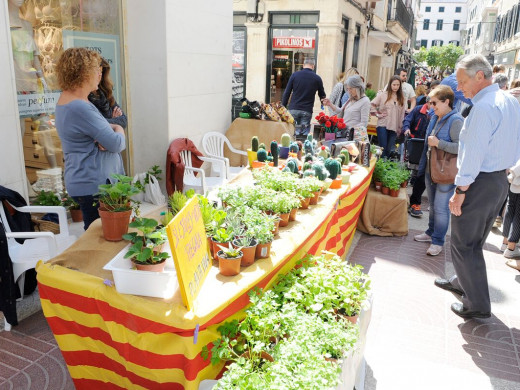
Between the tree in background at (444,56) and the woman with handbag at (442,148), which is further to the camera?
the tree in background at (444,56)

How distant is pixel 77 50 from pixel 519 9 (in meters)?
27.1

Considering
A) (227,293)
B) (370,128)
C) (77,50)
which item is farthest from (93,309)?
(370,128)

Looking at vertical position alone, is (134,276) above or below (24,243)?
above

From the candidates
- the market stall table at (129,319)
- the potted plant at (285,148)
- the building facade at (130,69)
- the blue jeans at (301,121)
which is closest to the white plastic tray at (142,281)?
the market stall table at (129,319)

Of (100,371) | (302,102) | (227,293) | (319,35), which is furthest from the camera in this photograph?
(319,35)

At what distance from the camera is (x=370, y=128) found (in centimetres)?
813

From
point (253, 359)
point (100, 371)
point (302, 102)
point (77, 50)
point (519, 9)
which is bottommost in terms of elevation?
point (100, 371)

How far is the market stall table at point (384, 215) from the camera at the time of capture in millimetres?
5301

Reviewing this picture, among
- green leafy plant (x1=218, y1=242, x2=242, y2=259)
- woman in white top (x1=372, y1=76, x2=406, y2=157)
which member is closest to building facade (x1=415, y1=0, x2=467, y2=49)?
woman in white top (x1=372, y1=76, x2=406, y2=157)

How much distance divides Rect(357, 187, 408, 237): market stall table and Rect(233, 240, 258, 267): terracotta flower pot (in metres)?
3.28

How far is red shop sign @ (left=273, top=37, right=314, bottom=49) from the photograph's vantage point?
1302 cm

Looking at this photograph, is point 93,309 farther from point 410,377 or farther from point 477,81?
point 477,81

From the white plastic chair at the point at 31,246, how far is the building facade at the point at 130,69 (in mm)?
622

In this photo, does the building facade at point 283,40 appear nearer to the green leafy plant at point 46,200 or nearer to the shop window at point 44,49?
the shop window at point 44,49
